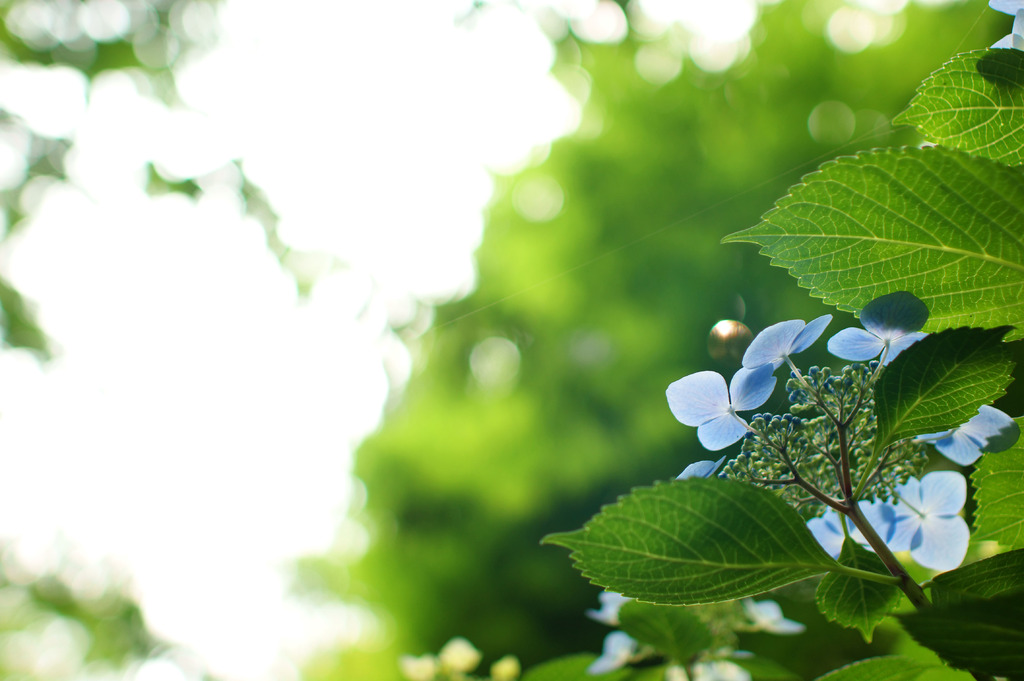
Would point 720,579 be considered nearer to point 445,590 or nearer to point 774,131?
point 774,131

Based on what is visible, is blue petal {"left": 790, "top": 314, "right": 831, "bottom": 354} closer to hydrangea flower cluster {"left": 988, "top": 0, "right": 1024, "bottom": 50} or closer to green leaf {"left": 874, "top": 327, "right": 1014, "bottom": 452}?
green leaf {"left": 874, "top": 327, "right": 1014, "bottom": 452}

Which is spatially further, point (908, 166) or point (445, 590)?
point (445, 590)

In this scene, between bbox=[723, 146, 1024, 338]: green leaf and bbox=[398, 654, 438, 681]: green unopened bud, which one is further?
bbox=[398, 654, 438, 681]: green unopened bud

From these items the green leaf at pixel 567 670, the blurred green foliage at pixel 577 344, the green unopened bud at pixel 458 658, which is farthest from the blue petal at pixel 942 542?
the blurred green foliage at pixel 577 344

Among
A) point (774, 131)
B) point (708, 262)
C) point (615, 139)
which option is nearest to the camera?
point (708, 262)

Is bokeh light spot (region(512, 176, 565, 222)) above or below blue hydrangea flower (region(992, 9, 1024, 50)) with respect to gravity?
above

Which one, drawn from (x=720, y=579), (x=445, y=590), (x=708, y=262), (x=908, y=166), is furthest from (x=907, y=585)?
(x=445, y=590)

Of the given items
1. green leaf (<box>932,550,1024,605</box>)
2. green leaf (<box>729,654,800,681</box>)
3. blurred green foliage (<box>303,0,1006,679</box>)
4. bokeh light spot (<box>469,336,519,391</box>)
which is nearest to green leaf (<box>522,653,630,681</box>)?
green leaf (<box>729,654,800,681</box>)
